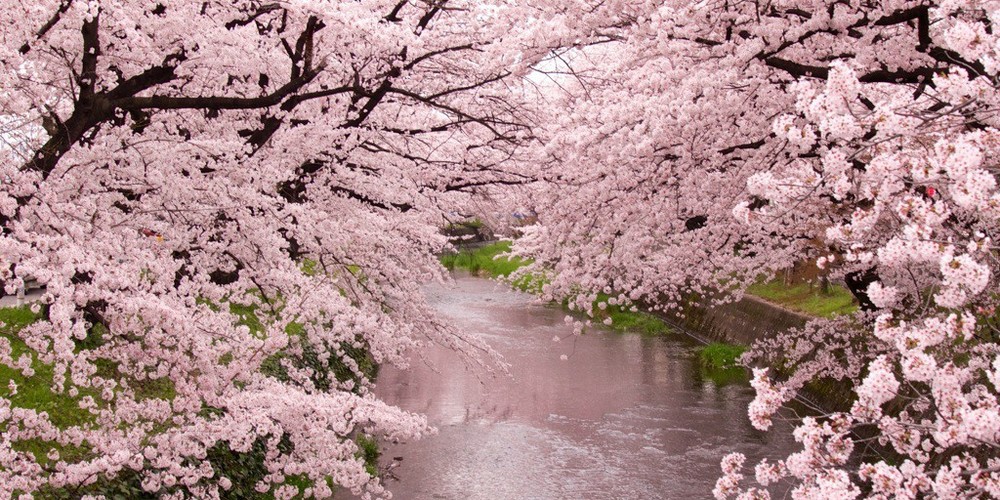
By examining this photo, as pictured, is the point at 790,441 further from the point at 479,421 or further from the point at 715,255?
the point at 479,421

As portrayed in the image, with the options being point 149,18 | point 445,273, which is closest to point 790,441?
point 445,273

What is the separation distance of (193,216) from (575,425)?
8054 millimetres

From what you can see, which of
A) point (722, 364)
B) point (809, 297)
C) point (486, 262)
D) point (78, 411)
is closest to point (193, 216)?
point (78, 411)

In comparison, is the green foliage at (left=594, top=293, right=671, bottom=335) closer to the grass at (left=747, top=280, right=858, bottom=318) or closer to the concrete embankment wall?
the concrete embankment wall

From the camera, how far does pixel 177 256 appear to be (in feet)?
27.6

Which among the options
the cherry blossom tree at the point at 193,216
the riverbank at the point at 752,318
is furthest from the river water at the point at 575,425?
the cherry blossom tree at the point at 193,216

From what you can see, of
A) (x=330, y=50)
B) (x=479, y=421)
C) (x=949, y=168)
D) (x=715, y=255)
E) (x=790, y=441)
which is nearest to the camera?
(x=949, y=168)

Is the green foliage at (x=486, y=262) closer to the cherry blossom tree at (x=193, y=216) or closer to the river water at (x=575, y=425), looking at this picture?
the river water at (x=575, y=425)

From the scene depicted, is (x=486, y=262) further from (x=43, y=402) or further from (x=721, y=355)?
(x=43, y=402)

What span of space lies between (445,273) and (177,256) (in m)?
5.78

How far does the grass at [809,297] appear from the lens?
16.0 meters

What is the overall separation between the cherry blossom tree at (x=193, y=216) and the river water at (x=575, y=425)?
2297mm

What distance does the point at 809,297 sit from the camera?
707 inches

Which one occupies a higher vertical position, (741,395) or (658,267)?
(658,267)
